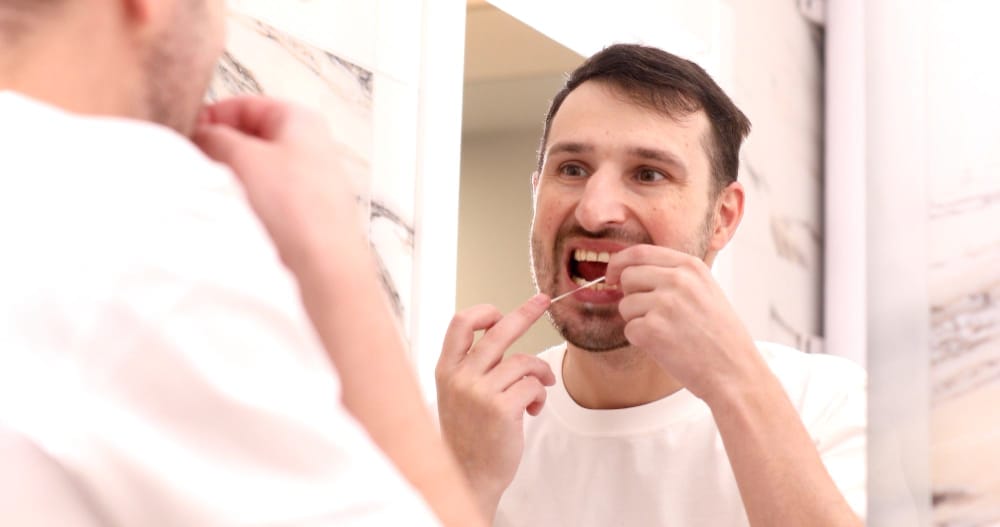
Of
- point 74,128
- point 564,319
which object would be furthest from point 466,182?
point 74,128

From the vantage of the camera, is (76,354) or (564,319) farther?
(564,319)

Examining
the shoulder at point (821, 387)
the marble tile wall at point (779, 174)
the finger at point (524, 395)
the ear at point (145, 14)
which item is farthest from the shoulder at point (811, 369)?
the marble tile wall at point (779, 174)

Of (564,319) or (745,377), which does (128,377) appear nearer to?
(745,377)

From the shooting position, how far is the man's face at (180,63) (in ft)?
1.30

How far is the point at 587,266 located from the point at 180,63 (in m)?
0.95

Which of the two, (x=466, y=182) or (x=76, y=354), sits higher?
(x=466, y=182)

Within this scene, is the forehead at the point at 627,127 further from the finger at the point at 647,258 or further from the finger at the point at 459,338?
the finger at the point at 459,338

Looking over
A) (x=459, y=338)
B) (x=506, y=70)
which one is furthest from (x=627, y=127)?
Answer: (x=506, y=70)

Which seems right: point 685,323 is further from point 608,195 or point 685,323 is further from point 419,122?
point 419,122

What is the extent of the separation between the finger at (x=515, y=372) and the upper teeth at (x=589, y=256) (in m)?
0.24

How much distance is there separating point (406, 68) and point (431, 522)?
138 cm

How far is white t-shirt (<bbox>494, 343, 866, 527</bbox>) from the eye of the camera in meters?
1.13

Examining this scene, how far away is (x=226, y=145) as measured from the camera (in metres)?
0.43

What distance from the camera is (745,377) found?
998 millimetres
